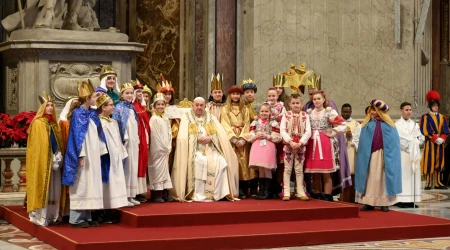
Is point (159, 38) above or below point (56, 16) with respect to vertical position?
below

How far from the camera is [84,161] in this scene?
9.48 m

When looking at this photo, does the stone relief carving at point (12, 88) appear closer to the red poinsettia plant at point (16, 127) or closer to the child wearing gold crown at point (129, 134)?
the red poinsettia plant at point (16, 127)

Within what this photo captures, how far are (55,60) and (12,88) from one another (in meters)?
0.87

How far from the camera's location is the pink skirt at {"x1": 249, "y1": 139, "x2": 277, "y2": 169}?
11002 mm

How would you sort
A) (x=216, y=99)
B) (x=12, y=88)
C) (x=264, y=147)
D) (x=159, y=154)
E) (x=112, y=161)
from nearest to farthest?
(x=112, y=161) < (x=159, y=154) < (x=264, y=147) < (x=216, y=99) < (x=12, y=88)

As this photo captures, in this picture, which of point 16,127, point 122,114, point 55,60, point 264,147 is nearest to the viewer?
point 122,114

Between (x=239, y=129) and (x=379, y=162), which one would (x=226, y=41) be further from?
(x=379, y=162)

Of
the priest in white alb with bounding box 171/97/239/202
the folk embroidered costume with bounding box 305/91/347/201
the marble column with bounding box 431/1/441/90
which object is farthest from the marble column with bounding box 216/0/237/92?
the marble column with bounding box 431/1/441/90

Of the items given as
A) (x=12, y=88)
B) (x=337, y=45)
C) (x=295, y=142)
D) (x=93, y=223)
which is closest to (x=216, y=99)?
(x=295, y=142)

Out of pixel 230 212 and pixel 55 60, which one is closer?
pixel 230 212

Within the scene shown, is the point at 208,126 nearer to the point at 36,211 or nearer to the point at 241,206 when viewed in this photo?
the point at 241,206

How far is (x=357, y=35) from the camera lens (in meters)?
15.2

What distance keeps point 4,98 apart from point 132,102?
4.43 meters

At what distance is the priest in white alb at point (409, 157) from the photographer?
12.7m
